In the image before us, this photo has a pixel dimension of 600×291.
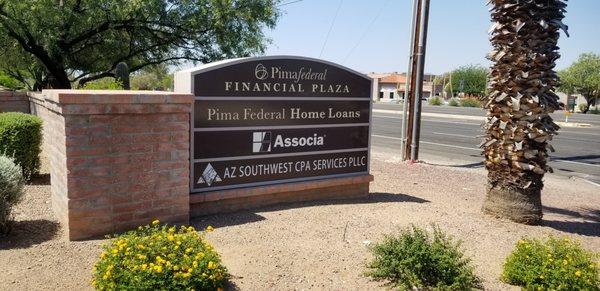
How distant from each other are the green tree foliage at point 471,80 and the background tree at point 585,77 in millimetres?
24463

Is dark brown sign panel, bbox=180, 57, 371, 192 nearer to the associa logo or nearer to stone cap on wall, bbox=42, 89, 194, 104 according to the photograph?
the associa logo

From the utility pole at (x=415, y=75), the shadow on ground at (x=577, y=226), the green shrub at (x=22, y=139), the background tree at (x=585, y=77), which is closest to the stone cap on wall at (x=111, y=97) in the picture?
the green shrub at (x=22, y=139)

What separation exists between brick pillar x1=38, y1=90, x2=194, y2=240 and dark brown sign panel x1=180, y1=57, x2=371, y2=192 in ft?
1.40

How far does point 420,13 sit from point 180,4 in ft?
25.5

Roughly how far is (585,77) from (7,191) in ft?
263

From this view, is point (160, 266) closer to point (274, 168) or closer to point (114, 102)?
point (114, 102)

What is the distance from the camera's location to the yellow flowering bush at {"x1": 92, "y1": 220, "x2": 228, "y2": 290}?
347cm

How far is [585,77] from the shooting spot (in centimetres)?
7219

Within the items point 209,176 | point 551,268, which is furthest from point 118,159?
point 551,268

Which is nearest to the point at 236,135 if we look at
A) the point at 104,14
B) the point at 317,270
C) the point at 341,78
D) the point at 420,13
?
the point at 341,78

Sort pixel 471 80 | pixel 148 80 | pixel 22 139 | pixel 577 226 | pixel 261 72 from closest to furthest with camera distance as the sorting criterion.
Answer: pixel 261 72
pixel 577 226
pixel 22 139
pixel 148 80
pixel 471 80

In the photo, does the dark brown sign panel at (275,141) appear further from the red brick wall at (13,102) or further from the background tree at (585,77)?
the background tree at (585,77)

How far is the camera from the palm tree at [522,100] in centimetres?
607

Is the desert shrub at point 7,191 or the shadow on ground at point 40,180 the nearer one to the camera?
the desert shrub at point 7,191
